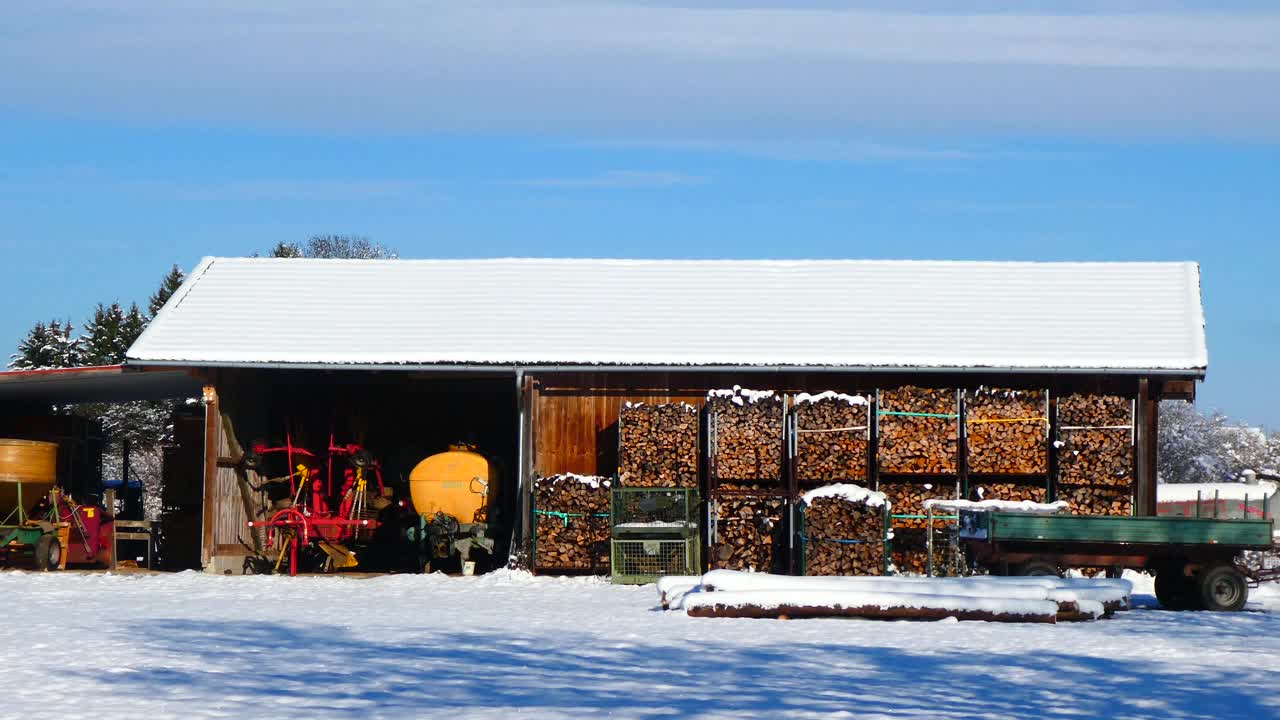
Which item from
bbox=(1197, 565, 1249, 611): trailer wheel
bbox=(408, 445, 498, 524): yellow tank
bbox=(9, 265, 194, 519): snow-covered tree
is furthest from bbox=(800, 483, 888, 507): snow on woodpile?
bbox=(9, 265, 194, 519): snow-covered tree

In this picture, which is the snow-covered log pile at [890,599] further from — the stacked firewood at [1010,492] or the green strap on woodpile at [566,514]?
the green strap on woodpile at [566,514]

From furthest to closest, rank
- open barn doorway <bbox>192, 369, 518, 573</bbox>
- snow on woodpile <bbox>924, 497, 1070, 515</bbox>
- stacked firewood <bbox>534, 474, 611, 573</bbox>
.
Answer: open barn doorway <bbox>192, 369, 518, 573</bbox>, stacked firewood <bbox>534, 474, 611, 573</bbox>, snow on woodpile <bbox>924, 497, 1070, 515</bbox>

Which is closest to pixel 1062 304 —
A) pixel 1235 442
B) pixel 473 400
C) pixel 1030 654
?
pixel 473 400

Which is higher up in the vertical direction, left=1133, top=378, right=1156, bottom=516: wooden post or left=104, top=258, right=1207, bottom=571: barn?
left=104, top=258, right=1207, bottom=571: barn

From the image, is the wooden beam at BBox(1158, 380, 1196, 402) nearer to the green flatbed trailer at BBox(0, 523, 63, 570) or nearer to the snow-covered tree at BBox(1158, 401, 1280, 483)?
the green flatbed trailer at BBox(0, 523, 63, 570)

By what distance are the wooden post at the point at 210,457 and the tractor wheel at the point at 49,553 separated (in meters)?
2.78

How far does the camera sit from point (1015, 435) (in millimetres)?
23219

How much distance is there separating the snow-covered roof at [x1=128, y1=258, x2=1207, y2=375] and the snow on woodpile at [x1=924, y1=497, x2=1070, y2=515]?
199 centimetres

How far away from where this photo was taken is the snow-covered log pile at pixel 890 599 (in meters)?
17.0

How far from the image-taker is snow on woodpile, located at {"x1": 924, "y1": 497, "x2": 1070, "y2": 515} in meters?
22.2

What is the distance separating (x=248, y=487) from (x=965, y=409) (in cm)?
1116

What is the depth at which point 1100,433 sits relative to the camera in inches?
916

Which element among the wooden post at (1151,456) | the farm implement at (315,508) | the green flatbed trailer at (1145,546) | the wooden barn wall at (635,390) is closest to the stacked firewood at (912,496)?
the wooden barn wall at (635,390)

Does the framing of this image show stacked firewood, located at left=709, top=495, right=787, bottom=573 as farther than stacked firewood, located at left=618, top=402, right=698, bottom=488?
Yes
